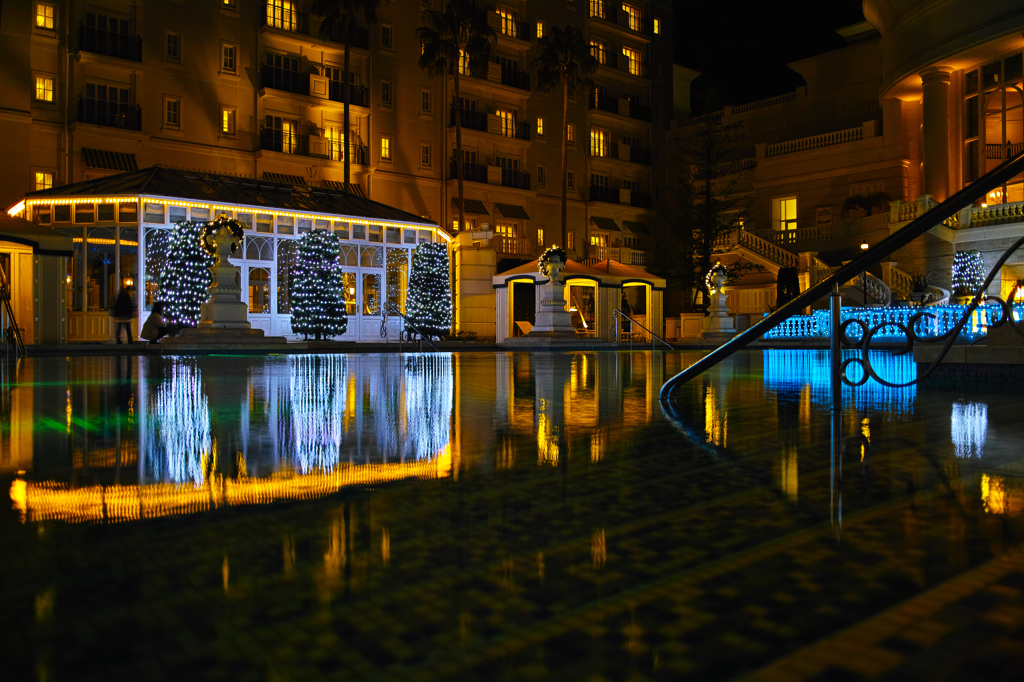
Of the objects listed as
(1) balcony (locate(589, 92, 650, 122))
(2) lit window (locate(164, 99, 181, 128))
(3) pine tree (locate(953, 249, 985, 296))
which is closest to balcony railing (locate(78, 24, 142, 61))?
(2) lit window (locate(164, 99, 181, 128))

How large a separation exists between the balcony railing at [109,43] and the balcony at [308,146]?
5654 mm

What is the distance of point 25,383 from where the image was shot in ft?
25.2

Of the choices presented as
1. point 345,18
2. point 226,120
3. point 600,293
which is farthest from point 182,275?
point 345,18

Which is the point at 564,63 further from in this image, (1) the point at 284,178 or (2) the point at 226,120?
(2) the point at 226,120

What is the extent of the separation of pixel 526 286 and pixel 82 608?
38.5 m

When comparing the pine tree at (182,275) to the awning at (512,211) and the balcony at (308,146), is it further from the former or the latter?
the awning at (512,211)

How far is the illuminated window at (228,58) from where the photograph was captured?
111 feet

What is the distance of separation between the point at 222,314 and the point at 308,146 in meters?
17.0

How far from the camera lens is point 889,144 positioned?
117 ft

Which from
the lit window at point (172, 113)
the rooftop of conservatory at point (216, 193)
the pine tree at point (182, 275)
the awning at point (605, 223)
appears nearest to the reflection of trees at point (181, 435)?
the pine tree at point (182, 275)

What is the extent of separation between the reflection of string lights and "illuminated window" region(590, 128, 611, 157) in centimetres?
4348

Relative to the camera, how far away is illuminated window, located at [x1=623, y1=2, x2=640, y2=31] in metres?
48.7

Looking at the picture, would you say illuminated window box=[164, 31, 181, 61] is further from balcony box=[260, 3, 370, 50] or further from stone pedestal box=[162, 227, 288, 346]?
stone pedestal box=[162, 227, 288, 346]

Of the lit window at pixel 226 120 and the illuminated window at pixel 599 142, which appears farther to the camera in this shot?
the illuminated window at pixel 599 142
